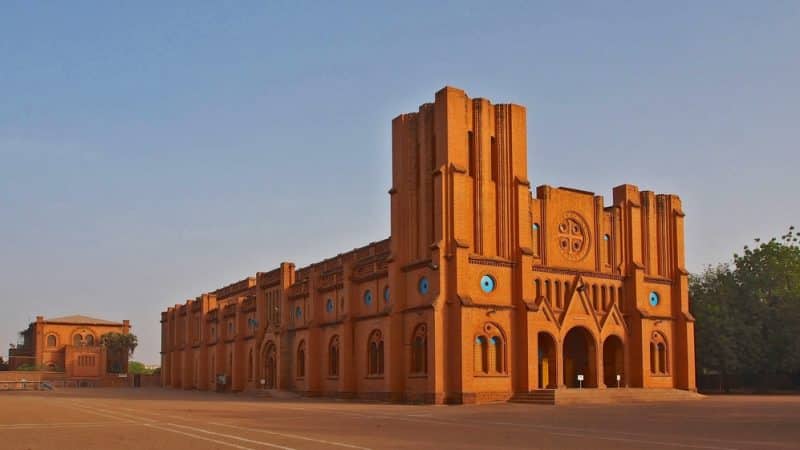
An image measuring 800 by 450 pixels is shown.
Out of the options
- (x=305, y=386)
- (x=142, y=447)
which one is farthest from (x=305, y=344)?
(x=142, y=447)

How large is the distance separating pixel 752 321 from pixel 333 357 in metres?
33.2

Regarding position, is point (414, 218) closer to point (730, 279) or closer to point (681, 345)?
point (681, 345)

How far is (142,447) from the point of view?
71.4ft

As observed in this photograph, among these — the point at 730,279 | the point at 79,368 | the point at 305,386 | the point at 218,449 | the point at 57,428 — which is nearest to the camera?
the point at 218,449

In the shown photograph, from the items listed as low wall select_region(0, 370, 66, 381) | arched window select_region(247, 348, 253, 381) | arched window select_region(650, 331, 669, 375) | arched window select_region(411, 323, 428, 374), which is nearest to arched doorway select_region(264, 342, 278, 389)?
arched window select_region(247, 348, 253, 381)

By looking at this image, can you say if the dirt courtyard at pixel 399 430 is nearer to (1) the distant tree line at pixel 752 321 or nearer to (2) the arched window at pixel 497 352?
(2) the arched window at pixel 497 352

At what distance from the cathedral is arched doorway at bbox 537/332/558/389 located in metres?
0.10

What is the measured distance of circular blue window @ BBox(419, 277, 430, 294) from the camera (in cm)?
5175

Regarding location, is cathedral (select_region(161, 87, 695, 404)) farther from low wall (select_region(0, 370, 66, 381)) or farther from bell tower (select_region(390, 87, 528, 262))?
low wall (select_region(0, 370, 66, 381))

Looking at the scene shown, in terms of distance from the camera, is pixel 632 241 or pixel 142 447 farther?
pixel 632 241

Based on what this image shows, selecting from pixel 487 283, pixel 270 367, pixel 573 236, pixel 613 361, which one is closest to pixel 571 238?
pixel 573 236

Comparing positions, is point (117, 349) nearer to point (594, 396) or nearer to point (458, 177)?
point (458, 177)

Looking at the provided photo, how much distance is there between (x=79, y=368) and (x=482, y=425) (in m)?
114

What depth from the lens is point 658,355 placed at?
5928cm
